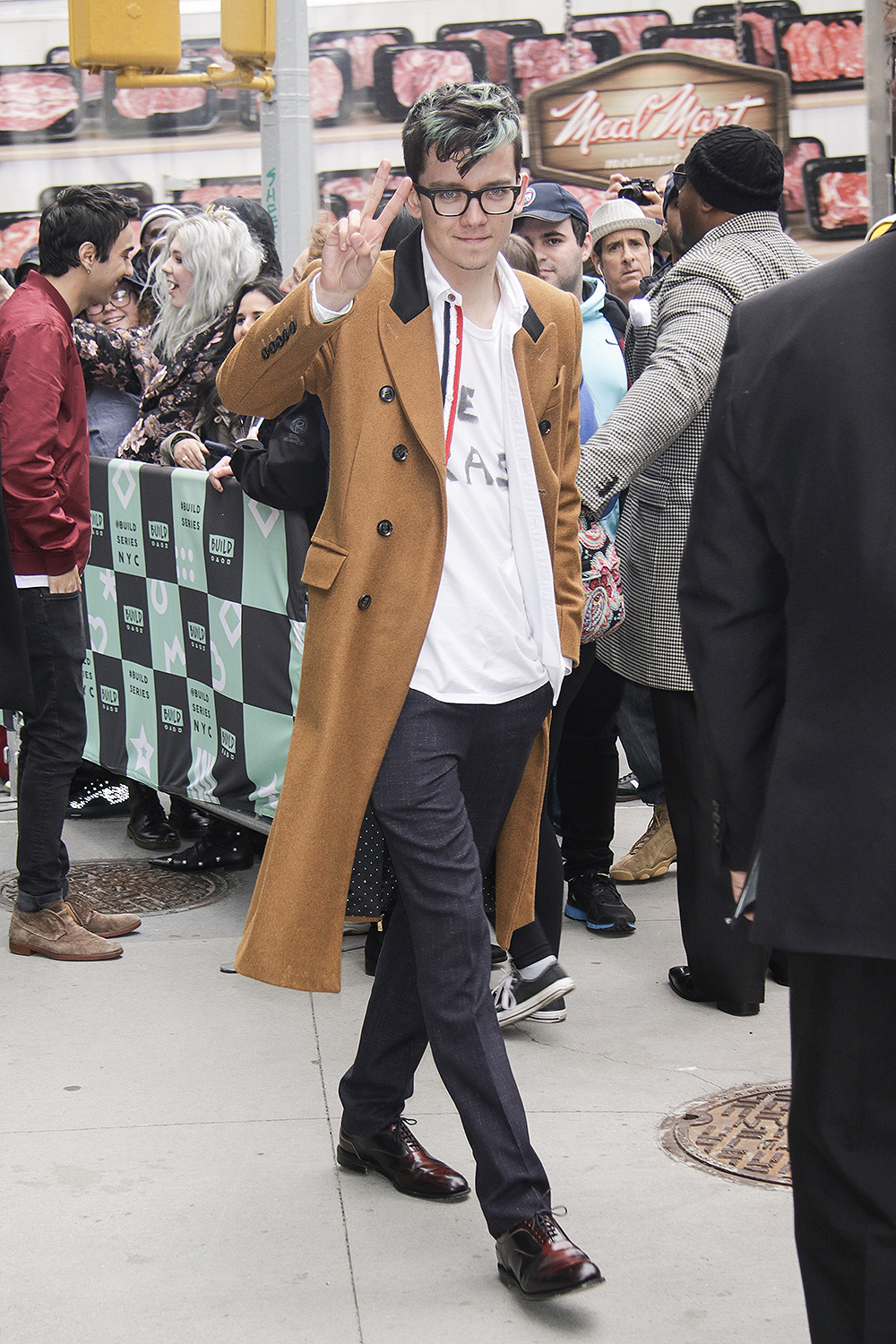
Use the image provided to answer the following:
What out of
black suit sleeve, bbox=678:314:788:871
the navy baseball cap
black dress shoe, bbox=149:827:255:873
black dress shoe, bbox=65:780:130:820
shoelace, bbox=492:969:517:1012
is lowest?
black dress shoe, bbox=65:780:130:820

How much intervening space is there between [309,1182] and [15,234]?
31.2 feet

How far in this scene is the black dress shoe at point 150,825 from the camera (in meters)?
5.86

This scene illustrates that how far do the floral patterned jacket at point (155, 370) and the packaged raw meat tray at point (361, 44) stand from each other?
5.44 metres

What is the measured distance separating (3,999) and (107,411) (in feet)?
9.38

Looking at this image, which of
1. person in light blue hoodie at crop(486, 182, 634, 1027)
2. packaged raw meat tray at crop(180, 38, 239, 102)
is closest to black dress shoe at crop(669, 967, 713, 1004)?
person in light blue hoodie at crop(486, 182, 634, 1027)

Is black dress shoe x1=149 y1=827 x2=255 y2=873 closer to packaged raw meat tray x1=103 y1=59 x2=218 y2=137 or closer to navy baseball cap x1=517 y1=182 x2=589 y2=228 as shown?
navy baseball cap x1=517 y1=182 x2=589 y2=228

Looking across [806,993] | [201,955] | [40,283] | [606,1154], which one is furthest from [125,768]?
[806,993]

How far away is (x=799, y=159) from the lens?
11.1 meters

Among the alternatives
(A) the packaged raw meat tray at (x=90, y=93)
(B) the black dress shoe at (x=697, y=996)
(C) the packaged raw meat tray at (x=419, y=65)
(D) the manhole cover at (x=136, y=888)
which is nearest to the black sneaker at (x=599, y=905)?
(B) the black dress shoe at (x=697, y=996)

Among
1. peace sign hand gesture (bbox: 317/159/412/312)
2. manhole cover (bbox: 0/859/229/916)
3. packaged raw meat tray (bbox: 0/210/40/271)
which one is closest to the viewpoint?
peace sign hand gesture (bbox: 317/159/412/312)

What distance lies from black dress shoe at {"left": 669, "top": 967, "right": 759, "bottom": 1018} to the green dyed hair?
2.35m

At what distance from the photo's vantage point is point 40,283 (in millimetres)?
4637

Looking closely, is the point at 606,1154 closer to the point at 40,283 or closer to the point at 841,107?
the point at 40,283

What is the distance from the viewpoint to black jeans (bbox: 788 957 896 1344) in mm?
1940
